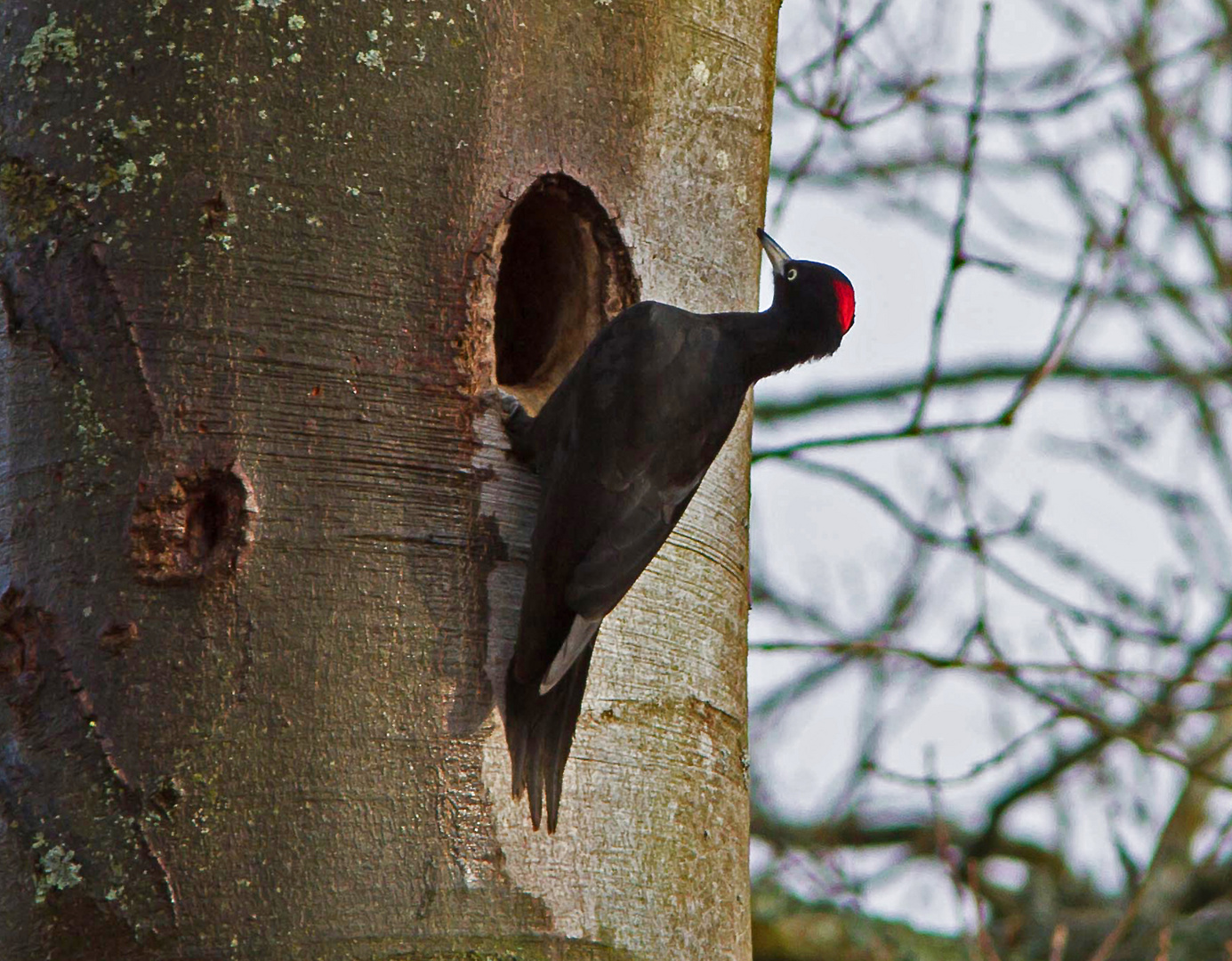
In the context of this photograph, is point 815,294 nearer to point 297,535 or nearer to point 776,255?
point 776,255

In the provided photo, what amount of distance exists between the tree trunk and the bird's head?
2.19ft

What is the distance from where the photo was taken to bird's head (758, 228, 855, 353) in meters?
3.03

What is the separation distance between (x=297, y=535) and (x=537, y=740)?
407mm

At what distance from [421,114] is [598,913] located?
1123 mm

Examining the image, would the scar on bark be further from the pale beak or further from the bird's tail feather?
the pale beak

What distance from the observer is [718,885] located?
92.3 inches

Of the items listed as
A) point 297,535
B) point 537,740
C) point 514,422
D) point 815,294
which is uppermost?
point 815,294

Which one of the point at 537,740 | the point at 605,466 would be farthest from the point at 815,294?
the point at 537,740

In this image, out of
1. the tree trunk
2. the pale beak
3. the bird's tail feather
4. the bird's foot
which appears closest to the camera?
the tree trunk

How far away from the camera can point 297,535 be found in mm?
2135

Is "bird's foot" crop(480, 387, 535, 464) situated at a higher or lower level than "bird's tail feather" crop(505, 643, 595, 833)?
higher

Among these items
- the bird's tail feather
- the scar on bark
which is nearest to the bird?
the bird's tail feather

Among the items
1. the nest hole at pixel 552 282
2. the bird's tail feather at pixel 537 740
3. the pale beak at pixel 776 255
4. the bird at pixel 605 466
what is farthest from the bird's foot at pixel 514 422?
the pale beak at pixel 776 255

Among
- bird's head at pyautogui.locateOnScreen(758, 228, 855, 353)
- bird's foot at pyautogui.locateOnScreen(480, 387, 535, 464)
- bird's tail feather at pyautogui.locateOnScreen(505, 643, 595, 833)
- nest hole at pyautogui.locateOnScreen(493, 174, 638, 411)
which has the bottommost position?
bird's tail feather at pyautogui.locateOnScreen(505, 643, 595, 833)
